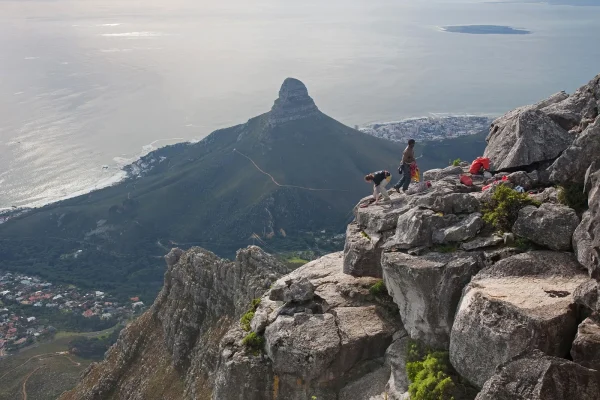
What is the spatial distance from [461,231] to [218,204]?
10966 centimetres

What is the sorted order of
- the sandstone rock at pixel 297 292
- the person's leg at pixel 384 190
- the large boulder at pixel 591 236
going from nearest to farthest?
the large boulder at pixel 591 236
the sandstone rock at pixel 297 292
the person's leg at pixel 384 190

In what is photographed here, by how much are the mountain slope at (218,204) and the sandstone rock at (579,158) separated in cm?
8633

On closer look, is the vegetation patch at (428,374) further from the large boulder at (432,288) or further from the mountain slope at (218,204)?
the mountain slope at (218,204)

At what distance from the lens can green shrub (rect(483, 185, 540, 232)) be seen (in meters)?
15.5

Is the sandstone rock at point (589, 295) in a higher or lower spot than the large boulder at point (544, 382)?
higher

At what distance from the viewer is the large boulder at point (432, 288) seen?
46.9 ft

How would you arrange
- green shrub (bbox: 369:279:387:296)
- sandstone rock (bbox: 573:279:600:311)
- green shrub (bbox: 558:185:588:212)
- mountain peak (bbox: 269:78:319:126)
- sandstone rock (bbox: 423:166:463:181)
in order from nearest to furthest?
1. sandstone rock (bbox: 573:279:600:311)
2. green shrub (bbox: 558:185:588:212)
3. green shrub (bbox: 369:279:387:296)
4. sandstone rock (bbox: 423:166:463:181)
5. mountain peak (bbox: 269:78:319:126)

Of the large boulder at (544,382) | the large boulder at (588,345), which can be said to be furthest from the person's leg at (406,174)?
the large boulder at (544,382)

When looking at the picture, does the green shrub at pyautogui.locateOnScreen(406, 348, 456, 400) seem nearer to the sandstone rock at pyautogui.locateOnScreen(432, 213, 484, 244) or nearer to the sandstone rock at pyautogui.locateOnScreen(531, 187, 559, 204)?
the sandstone rock at pyautogui.locateOnScreen(432, 213, 484, 244)

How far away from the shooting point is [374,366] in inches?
621

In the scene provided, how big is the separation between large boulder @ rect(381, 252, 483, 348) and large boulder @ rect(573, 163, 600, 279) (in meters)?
2.54

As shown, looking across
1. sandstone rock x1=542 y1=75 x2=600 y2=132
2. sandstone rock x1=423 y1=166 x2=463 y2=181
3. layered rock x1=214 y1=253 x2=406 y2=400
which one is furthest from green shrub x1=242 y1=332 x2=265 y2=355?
sandstone rock x1=542 y1=75 x2=600 y2=132

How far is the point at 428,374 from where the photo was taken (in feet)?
44.0

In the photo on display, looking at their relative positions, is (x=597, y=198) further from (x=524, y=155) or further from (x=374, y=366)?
(x=374, y=366)
